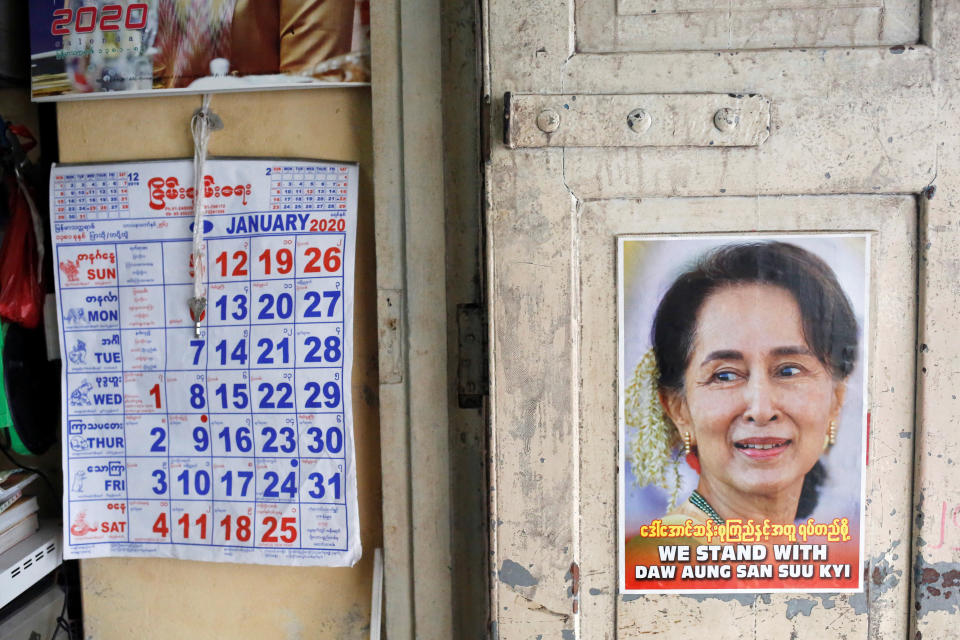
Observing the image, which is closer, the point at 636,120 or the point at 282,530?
the point at 636,120

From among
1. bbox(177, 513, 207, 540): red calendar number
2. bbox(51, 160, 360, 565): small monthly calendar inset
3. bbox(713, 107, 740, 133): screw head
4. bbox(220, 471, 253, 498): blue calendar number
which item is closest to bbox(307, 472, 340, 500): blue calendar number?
bbox(51, 160, 360, 565): small monthly calendar inset

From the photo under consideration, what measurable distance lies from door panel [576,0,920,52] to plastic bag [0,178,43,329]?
1.16 metres

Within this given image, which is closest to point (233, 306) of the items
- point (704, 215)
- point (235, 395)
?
point (235, 395)

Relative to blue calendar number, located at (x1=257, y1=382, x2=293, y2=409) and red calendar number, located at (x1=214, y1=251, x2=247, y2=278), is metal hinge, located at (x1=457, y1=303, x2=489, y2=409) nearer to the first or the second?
blue calendar number, located at (x1=257, y1=382, x2=293, y2=409)

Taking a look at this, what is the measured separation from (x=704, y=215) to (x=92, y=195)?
1.19 metres

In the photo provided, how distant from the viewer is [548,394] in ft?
3.59

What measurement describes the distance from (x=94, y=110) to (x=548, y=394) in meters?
1.08

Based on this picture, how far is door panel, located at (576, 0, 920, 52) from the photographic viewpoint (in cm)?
104

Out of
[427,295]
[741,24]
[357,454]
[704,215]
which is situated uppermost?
[741,24]

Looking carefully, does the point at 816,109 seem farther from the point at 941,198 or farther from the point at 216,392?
the point at 216,392

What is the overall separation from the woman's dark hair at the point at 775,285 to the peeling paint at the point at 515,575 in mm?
448

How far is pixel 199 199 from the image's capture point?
122cm

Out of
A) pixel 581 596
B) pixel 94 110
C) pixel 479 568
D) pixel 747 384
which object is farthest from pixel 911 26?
pixel 94 110

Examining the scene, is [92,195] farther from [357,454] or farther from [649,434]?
[649,434]
